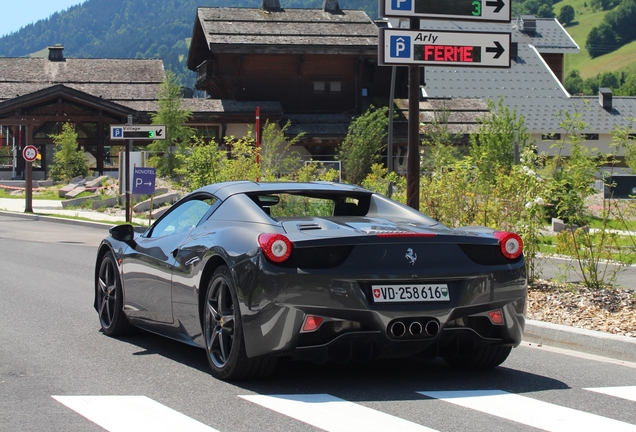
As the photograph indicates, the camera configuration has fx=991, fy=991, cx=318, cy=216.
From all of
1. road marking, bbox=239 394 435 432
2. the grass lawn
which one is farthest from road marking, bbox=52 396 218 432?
the grass lawn

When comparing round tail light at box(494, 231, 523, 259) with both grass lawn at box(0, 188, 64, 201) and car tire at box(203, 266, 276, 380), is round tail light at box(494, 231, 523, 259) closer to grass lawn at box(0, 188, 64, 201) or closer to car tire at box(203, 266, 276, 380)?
car tire at box(203, 266, 276, 380)

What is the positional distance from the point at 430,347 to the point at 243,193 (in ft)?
5.74

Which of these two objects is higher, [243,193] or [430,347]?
[243,193]

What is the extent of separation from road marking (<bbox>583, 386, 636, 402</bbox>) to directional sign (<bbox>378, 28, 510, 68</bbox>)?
6.42 metres

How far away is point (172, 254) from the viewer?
730 cm

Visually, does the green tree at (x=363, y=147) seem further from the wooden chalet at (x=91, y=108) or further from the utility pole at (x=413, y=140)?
the utility pole at (x=413, y=140)

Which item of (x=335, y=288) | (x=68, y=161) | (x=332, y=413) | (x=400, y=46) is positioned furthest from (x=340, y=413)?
(x=68, y=161)

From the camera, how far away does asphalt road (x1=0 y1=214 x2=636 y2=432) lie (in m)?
5.38

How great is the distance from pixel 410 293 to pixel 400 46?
6.56m

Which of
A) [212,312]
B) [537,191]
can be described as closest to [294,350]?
[212,312]

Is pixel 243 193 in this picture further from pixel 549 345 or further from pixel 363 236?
pixel 549 345

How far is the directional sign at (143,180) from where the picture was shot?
2672 cm

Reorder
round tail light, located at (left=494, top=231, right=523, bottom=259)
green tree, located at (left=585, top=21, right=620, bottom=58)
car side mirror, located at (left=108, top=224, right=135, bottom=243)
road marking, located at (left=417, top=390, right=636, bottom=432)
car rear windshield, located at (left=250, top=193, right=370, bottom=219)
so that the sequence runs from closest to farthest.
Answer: road marking, located at (left=417, top=390, right=636, bottom=432) → round tail light, located at (left=494, top=231, right=523, bottom=259) → car rear windshield, located at (left=250, top=193, right=370, bottom=219) → car side mirror, located at (left=108, top=224, right=135, bottom=243) → green tree, located at (left=585, top=21, right=620, bottom=58)

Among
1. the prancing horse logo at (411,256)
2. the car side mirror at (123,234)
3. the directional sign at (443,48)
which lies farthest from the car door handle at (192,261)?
the directional sign at (443,48)
